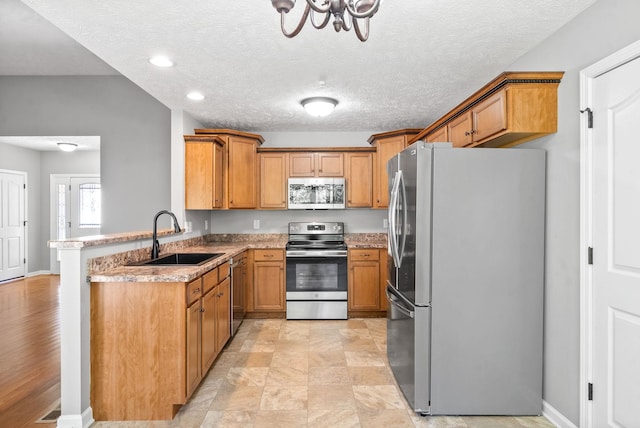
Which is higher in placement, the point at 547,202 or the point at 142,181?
the point at 142,181

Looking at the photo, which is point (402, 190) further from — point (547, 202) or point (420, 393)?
point (420, 393)

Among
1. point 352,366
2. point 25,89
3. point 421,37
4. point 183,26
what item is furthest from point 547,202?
point 25,89

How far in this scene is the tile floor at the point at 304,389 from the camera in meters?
2.16

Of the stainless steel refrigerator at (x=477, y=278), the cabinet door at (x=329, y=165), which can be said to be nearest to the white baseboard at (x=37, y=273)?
the cabinet door at (x=329, y=165)

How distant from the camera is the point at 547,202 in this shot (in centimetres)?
224

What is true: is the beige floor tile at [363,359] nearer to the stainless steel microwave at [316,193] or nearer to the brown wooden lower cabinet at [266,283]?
the brown wooden lower cabinet at [266,283]

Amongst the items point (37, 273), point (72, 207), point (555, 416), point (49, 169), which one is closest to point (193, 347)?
point (555, 416)

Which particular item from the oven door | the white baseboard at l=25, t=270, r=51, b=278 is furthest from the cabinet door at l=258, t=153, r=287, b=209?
the white baseboard at l=25, t=270, r=51, b=278

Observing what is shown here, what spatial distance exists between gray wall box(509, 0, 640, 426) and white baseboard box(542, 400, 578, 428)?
29 mm

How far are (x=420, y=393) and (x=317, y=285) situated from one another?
2.11m

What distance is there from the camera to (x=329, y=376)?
9.08 ft

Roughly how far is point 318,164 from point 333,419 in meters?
3.11

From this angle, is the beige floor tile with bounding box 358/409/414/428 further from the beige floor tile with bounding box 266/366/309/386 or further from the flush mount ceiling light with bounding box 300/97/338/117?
the flush mount ceiling light with bounding box 300/97/338/117

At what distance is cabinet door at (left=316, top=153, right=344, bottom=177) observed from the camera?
458cm
